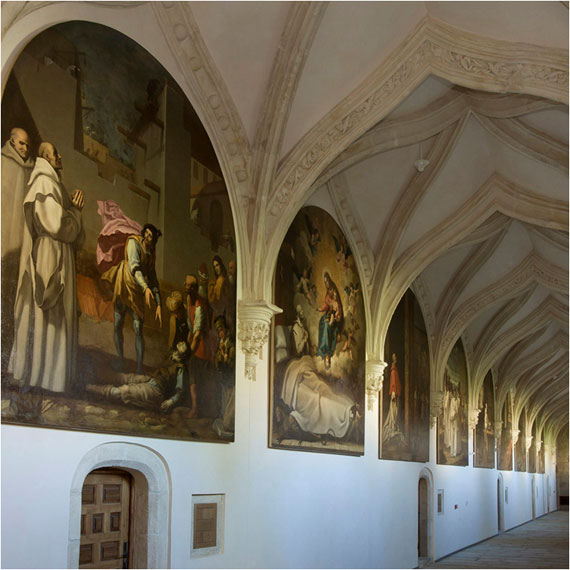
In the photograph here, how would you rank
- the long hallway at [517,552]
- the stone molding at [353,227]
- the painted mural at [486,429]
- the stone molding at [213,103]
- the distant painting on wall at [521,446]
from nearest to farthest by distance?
the stone molding at [213,103]
the stone molding at [353,227]
the long hallway at [517,552]
the painted mural at [486,429]
the distant painting on wall at [521,446]

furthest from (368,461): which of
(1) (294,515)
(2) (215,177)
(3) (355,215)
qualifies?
(2) (215,177)

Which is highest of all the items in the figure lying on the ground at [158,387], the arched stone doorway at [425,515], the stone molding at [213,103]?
the stone molding at [213,103]

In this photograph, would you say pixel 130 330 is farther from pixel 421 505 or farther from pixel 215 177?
pixel 421 505

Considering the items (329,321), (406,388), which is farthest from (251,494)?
(406,388)

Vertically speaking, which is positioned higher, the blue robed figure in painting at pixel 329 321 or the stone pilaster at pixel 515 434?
the blue robed figure in painting at pixel 329 321

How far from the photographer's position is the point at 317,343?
1281cm

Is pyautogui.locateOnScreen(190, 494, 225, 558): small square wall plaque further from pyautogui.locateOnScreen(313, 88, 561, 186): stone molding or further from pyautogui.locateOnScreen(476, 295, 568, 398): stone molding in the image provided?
pyautogui.locateOnScreen(476, 295, 568, 398): stone molding

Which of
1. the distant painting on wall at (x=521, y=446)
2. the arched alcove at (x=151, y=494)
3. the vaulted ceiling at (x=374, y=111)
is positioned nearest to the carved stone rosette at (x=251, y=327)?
the vaulted ceiling at (x=374, y=111)

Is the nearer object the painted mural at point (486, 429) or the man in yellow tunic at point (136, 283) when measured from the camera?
the man in yellow tunic at point (136, 283)

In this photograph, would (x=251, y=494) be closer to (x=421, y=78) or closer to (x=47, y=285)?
(x=47, y=285)

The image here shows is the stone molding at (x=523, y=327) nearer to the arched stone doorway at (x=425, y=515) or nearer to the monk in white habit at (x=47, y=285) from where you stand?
the arched stone doorway at (x=425, y=515)

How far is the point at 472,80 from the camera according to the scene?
33.6 feet

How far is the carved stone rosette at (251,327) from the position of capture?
1062 cm

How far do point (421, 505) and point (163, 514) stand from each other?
1117cm
